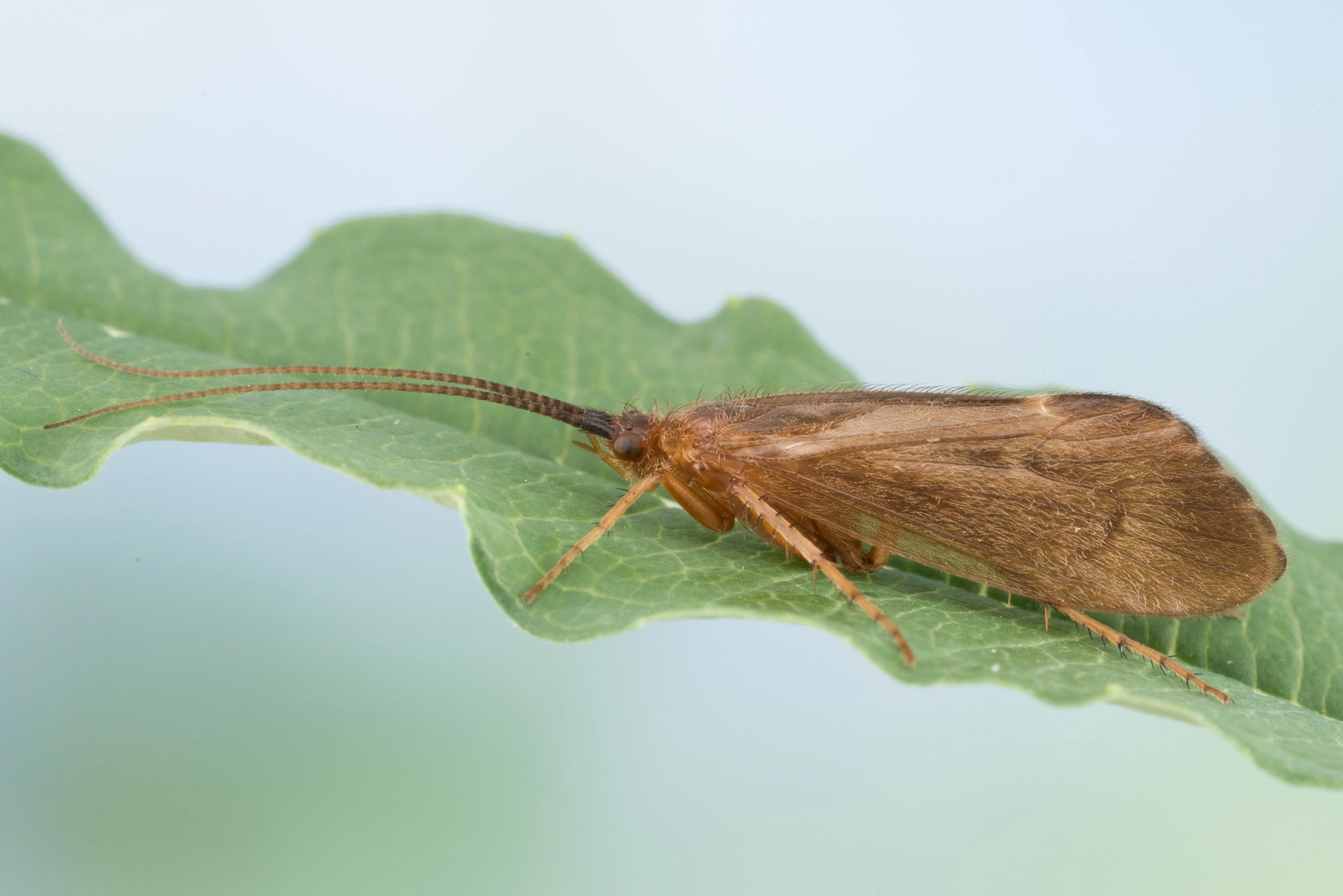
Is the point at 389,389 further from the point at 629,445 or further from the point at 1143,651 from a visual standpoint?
the point at 1143,651

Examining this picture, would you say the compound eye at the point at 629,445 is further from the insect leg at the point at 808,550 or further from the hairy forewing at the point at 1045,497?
the insect leg at the point at 808,550

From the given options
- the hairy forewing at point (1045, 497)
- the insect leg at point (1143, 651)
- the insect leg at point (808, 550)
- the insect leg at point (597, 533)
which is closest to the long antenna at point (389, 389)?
the insect leg at point (597, 533)

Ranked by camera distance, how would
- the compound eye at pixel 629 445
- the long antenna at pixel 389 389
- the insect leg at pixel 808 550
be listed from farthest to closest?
1. the compound eye at pixel 629 445
2. the long antenna at pixel 389 389
3. the insect leg at pixel 808 550

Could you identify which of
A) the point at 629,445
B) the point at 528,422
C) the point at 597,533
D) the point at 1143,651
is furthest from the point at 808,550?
the point at 528,422

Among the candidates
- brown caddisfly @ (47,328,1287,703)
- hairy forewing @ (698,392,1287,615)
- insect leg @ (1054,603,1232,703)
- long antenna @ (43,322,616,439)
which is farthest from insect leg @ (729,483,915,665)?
insect leg @ (1054,603,1232,703)

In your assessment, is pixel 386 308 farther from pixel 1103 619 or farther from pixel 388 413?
pixel 1103 619

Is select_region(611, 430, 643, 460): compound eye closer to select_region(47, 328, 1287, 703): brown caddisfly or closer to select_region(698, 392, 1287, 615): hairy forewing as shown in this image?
select_region(47, 328, 1287, 703): brown caddisfly

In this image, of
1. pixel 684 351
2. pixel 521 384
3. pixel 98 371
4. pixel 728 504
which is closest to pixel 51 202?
pixel 98 371
